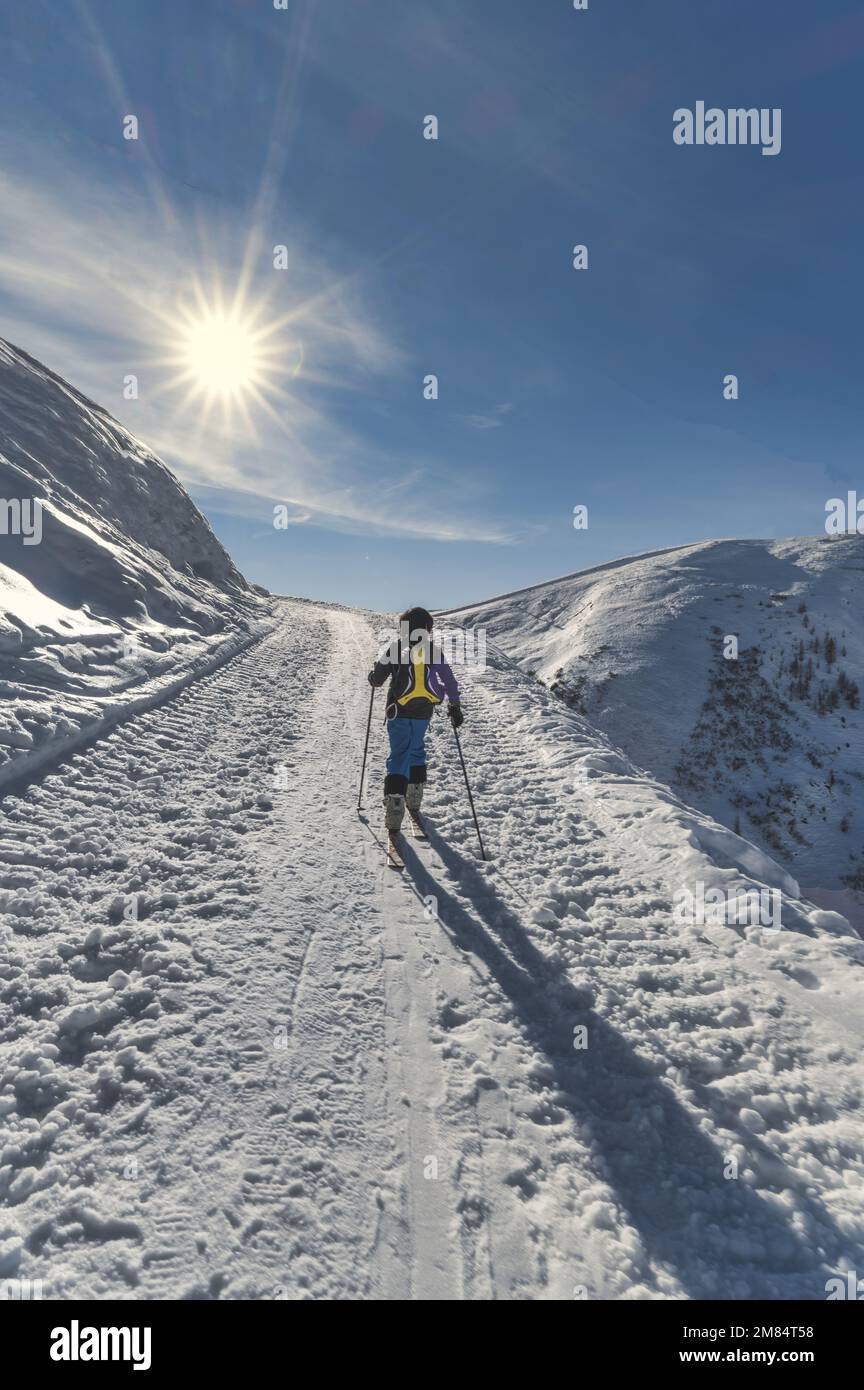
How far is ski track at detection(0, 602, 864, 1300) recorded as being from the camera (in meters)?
2.58

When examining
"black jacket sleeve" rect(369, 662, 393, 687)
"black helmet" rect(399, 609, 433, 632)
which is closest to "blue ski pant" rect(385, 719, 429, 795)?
"black jacket sleeve" rect(369, 662, 393, 687)

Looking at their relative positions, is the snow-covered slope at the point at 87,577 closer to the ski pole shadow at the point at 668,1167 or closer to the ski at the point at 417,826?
the ski at the point at 417,826

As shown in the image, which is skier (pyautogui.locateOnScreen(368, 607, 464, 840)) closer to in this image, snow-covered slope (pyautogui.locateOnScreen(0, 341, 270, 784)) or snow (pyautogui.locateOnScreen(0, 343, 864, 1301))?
snow (pyautogui.locateOnScreen(0, 343, 864, 1301))

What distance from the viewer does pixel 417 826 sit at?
710 cm

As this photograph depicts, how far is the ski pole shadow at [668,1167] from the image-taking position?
2.65 meters

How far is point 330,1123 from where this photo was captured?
3.13 meters

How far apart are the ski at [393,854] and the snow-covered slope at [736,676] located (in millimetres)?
13900

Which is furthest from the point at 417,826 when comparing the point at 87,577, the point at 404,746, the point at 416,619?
the point at 87,577

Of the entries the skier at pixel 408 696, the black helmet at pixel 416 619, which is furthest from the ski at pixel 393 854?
the black helmet at pixel 416 619

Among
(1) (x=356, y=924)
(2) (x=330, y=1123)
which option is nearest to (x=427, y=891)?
(1) (x=356, y=924)

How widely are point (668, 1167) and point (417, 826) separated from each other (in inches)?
171

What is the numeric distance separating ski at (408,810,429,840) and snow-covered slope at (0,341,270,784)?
445 cm

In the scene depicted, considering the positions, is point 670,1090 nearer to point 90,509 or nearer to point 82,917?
point 82,917
